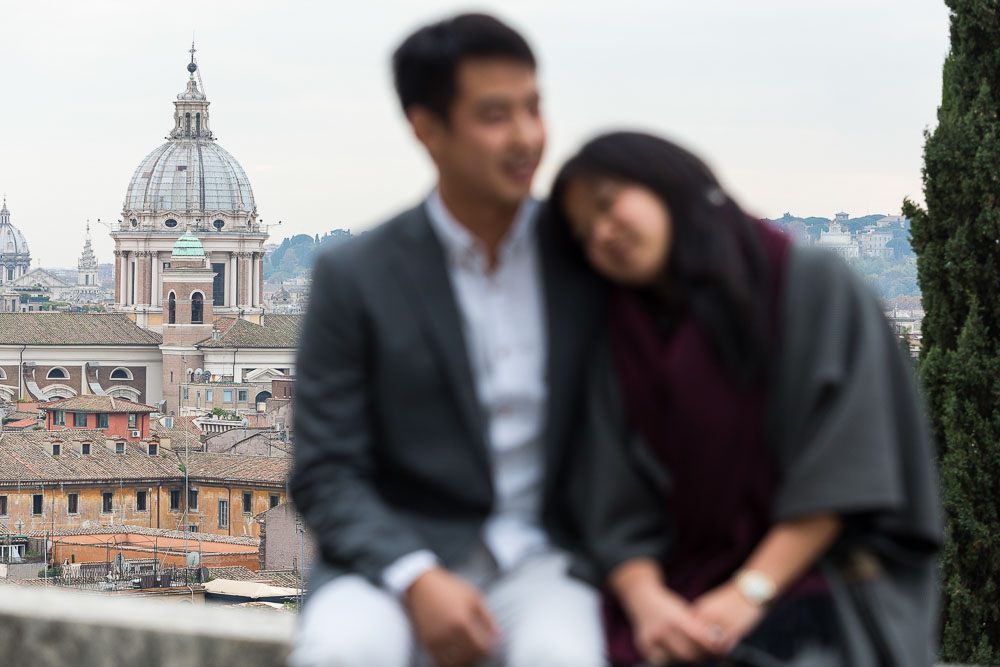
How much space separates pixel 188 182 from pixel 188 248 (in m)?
9.73

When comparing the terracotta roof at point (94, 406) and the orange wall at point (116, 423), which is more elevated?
the terracotta roof at point (94, 406)

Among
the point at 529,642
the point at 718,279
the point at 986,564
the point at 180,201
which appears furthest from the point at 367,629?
the point at 180,201

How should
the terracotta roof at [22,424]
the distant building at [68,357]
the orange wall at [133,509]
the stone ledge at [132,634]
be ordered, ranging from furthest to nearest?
the distant building at [68,357]
the terracotta roof at [22,424]
the orange wall at [133,509]
the stone ledge at [132,634]

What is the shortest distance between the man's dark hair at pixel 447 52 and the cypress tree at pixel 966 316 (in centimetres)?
416

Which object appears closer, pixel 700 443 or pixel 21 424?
→ pixel 700 443

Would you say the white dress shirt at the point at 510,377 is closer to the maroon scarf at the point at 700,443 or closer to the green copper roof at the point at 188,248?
the maroon scarf at the point at 700,443

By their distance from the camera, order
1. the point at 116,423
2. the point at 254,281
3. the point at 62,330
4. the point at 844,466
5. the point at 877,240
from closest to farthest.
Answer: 1. the point at 844,466
2. the point at 116,423
3. the point at 62,330
4. the point at 254,281
5. the point at 877,240

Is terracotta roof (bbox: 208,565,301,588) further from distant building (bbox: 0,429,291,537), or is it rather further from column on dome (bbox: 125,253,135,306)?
column on dome (bbox: 125,253,135,306)

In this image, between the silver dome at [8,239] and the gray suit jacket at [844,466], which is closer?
the gray suit jacket at [844,466]

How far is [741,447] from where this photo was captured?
5.41ft

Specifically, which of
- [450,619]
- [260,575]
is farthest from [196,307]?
[450,619]

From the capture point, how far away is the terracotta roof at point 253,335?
59.9 metres

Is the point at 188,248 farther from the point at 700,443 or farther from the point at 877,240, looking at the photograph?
the point at 700,443

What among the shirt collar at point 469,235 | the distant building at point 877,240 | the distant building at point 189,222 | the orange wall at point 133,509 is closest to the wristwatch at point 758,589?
the shirt collar at point 469,235
